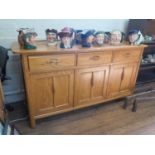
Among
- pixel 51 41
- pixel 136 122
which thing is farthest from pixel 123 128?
pixel 51 41

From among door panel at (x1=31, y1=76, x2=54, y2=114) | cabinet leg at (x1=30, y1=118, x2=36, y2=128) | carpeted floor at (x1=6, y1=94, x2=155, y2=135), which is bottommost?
carpeted floor at (x1=6, y1=94, x2=155, y2=135)

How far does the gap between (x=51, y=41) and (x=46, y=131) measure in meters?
0.98

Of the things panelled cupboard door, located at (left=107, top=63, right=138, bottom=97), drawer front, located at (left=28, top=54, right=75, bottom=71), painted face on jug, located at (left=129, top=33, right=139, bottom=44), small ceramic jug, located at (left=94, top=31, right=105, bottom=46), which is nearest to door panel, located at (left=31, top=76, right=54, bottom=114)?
drawer front, located at (left=28, top=54, right=75, bottom=71)

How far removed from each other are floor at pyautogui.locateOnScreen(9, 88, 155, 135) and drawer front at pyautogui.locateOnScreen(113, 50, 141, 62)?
2.29ft

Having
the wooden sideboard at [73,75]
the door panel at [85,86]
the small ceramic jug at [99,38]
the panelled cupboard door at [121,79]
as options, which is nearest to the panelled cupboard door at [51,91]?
the wooden sideboard at [73,75]

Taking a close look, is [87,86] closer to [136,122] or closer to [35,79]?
[35,79]

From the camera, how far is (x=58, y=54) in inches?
60.1

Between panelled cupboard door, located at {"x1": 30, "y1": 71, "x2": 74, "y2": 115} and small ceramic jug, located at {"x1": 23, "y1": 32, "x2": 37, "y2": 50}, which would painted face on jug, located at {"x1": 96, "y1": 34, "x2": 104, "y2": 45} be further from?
small ceramic jug, located at {"x1": 23, "y1": 32, "x2": 37, "y2": 50}

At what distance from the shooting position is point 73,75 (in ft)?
5.57

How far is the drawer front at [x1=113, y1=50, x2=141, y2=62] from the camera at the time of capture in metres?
1.84

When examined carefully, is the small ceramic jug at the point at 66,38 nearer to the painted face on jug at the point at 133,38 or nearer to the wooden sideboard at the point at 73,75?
the wooden sideboard at the point at 73,75

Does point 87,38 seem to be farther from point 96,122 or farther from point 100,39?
point 96,122

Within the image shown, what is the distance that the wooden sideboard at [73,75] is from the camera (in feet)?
4.92

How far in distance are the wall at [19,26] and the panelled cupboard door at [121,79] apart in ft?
2.39
